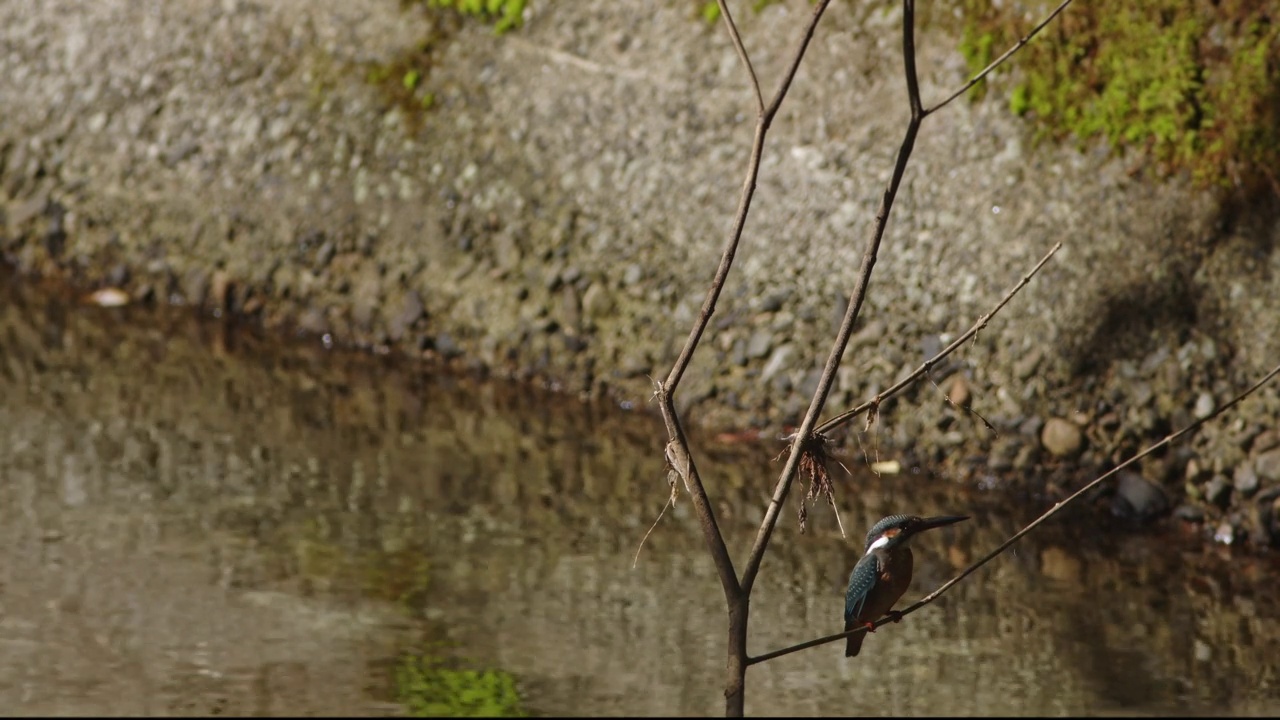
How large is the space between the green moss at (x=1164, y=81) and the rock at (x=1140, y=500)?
122cm

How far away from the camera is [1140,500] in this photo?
5715 millimetres

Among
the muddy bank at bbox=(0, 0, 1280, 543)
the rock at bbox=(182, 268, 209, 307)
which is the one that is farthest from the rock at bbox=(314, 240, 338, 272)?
the rock at bbox=(182, 268, 209, 307)

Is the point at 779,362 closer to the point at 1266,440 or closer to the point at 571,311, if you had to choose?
the point at 571,311

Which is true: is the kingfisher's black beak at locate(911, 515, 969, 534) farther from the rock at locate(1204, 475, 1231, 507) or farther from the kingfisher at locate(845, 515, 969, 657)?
the rock at locate(1204, 475, 1231, 507)

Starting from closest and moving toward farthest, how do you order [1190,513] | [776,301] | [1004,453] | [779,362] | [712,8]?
[1190,513], [1004,453], [779,362], [776,301], [712,8]

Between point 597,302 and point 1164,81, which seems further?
point 597,302

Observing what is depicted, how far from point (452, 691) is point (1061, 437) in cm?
266

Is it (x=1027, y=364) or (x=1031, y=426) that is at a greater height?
(x=1027, y=364)

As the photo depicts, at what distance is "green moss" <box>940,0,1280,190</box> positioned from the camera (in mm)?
5938

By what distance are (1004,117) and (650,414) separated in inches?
76.8

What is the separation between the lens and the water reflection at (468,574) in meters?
4.45

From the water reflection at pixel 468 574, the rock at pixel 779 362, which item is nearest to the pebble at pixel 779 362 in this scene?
the rock at pixel 779 362

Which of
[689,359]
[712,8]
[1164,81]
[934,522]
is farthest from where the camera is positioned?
[712,8]

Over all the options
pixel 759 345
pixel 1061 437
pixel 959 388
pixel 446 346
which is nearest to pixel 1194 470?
pixel 1061 437
